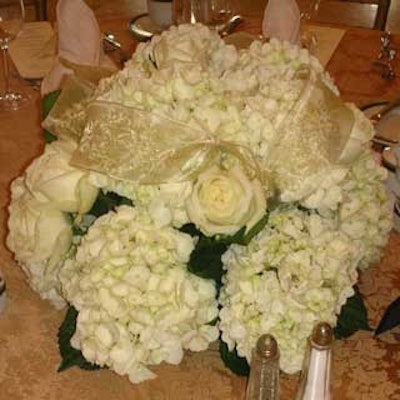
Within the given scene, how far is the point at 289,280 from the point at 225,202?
0.11m

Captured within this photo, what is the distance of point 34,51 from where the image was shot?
1702 millimetres

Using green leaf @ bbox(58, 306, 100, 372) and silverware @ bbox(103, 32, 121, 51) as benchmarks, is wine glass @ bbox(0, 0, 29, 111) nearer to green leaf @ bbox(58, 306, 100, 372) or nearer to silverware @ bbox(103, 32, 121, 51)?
silverware @ bbox(103, 32, 121, 51)

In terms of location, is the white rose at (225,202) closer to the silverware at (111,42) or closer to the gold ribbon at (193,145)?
the gold ribbon at (193,145)

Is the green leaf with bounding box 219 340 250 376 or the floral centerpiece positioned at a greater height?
the floral centerpiece

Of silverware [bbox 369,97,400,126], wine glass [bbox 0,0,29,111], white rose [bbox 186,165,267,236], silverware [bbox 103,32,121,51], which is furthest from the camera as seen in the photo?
silverware [bbox 103,32,121,51]

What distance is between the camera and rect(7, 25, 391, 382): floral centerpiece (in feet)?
2.77

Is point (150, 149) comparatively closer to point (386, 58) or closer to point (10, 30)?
point (10, 30)

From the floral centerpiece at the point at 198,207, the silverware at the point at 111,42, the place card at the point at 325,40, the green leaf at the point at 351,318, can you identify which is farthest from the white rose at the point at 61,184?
the place card at the point at 325,40

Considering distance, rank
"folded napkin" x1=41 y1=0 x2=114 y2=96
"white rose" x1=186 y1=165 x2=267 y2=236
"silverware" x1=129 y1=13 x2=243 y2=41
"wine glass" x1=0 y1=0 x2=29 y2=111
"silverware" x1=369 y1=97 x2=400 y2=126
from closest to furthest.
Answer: "white rose" x1=186 y1=165 x2=267 y2=236
"folded napkin" x1=41 y1=0 x2=114 y2=96
"silverware" x1=369 y1=97 x2=400 y2=126
"wine glass" x1=0 y1=0 x2=29 y2=111
"silverware" x1=129 y1=13 x2=243 y2=41

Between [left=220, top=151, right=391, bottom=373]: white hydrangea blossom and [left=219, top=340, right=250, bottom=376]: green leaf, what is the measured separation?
0.09ft

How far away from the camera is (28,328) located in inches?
40.0

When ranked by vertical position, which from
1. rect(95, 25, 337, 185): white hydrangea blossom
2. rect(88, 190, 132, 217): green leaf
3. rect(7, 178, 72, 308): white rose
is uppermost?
rect(95, 25, 337, 185): white hydrangea blossom

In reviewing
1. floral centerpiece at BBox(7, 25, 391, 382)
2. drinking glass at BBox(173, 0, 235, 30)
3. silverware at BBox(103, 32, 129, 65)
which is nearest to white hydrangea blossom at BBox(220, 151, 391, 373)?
floral centerpiece at BBox(7, 25, 391, 382)

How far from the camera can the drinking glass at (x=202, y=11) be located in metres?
1.53
